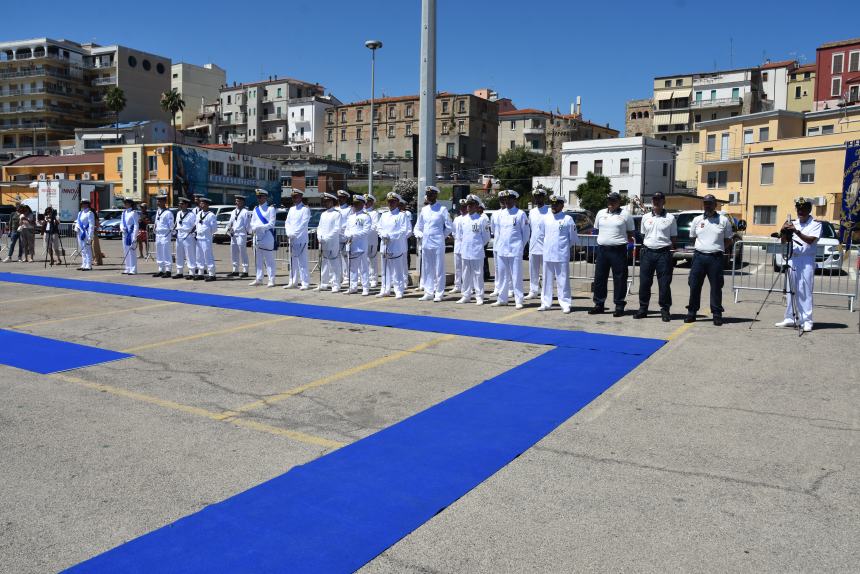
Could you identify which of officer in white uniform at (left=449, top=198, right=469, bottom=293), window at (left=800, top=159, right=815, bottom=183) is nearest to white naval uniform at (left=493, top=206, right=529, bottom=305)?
officer in white uniform at (left=449, top=198, right=469, bottom=293)

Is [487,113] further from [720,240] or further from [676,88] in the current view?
[720,240]

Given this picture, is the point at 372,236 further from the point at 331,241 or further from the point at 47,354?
the point at 47,354

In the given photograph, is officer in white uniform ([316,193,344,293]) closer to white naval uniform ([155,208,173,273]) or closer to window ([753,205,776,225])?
white naval uniform ([155,208,173,273])

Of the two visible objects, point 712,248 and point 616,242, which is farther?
point 616,242

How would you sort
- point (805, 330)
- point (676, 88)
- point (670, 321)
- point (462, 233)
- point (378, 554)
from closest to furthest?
point (378, 554) → point (805, 330) → point (670, 321) → point (462, 233) → point (676, 88)

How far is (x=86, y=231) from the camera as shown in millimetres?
19703

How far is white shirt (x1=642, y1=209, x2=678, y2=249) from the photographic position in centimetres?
1121

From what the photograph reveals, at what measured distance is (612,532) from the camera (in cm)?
404

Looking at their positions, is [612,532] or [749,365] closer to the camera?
[612,532]

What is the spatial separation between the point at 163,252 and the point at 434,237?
26.9ft

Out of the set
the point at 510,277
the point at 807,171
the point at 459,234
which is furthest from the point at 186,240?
the point at 807,171

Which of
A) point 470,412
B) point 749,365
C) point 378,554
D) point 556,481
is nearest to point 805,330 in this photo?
point 749,365

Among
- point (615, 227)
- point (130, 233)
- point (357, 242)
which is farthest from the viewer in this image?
point (130, 233)

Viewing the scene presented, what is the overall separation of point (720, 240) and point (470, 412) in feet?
20.6
